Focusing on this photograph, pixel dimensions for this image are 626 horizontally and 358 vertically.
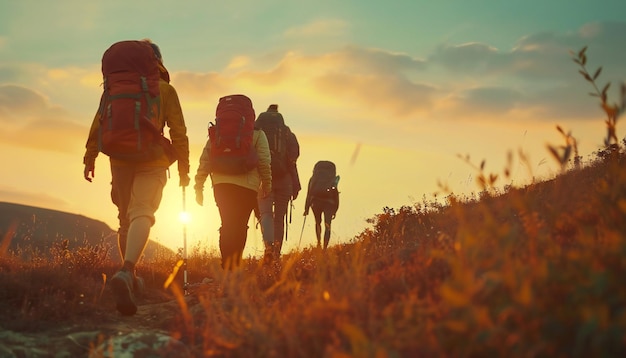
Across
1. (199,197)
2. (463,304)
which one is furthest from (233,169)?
(463,304)

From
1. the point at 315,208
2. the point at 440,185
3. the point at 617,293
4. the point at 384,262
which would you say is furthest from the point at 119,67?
the point at 315,208

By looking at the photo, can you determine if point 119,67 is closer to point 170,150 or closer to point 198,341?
point 170,150

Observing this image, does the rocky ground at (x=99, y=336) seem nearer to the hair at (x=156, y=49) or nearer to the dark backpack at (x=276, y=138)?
the hair at (x=156, y=49)

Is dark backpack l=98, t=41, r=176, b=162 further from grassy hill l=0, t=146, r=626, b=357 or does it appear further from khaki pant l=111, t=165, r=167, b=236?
grassy hill l=0, t=146, r=626, b=357

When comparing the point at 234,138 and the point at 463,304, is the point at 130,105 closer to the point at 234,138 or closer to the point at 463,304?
the point at 234,138

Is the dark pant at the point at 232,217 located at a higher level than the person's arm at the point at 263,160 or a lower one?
lower

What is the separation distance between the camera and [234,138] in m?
7.81

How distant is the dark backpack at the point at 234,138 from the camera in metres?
7.78

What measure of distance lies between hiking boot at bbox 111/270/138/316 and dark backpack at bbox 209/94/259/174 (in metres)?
2.36

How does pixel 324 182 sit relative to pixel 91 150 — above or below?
above

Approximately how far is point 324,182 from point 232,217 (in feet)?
22.4

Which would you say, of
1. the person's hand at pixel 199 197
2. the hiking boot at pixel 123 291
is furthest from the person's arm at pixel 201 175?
the hiking boot at pixel 123 291

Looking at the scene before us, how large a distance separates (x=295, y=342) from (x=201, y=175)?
5122 mm

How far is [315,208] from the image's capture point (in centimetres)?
1450
